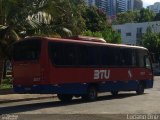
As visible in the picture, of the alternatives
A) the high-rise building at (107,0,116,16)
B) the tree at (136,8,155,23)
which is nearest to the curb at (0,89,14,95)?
the tree at (136,8,155,23)

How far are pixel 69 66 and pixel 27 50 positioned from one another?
2092 mm

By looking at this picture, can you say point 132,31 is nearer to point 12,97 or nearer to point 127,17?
point 127,17

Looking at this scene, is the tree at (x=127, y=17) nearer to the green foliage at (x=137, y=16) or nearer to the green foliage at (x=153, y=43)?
the green foliage at (x=137, y=16)

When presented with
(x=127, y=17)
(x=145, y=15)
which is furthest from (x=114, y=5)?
(x=145, y=15)

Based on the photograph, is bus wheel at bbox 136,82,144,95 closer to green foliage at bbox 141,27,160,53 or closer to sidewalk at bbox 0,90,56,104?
sidewalk at bbox 0,90,56,104

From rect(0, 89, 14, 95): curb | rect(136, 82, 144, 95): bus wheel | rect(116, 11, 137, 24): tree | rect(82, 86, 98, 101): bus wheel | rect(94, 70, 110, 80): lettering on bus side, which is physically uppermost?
rect(116, 11, 137, 24): tree

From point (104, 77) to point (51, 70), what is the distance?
16.2ft

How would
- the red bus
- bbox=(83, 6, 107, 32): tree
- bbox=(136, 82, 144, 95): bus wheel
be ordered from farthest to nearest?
1. bbox=(83, 6, 107, 32): tree
2. bbox=(136, 82, 144, 95): bus wheel
3. the red bus

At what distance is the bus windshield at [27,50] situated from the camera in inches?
838

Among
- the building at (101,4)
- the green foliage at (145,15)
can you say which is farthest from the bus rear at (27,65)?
the green foliage at (145,15)

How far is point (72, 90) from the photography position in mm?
22641

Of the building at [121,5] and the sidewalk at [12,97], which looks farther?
the building at [121,5]

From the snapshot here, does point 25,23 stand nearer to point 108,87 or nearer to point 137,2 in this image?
point 108,87

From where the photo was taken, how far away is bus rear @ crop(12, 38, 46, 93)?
21.2 metres
